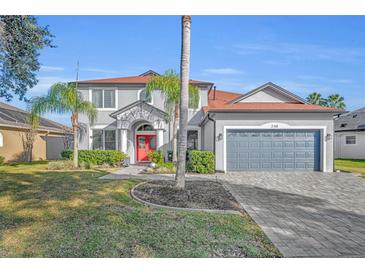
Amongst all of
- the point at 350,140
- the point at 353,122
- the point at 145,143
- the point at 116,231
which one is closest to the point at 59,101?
the point at 145,143

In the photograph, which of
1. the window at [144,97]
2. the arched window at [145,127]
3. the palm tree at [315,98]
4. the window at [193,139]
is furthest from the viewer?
the palm tree at [315,98]

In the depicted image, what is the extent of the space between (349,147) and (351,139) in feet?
3.01

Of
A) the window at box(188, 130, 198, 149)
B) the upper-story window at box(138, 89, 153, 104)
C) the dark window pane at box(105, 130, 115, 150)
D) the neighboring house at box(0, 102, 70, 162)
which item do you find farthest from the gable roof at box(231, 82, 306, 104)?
the neighboring house at box(0, 102, 70, 162)

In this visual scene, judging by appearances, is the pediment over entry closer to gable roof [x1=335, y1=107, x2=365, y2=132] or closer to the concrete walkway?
the concrete walkway

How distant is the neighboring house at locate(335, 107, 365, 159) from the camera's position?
25891 millimetres

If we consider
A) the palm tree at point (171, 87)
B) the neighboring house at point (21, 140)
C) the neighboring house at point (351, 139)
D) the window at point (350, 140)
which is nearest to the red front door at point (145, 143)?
the palm tree at point (171, 87)

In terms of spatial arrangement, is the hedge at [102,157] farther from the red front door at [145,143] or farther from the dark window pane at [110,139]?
the red front door at [145,143]

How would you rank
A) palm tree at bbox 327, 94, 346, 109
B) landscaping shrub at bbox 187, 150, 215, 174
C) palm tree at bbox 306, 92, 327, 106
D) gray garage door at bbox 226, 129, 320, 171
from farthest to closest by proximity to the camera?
1. palm tree at bbox 306, 92, 327, 106
2. palm tree at bbox 327, 94, 346, 109
3. gray garage door at bbox 226, 129, 320, 171
4. landscaping shrub at bbox 187, 150, 215, 174

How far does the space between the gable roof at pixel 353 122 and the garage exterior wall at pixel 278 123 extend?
49.3ft

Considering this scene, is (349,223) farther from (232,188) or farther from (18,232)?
(18,232)

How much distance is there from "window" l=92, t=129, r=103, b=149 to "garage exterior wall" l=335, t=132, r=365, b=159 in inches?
996

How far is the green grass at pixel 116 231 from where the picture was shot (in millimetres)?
3887
